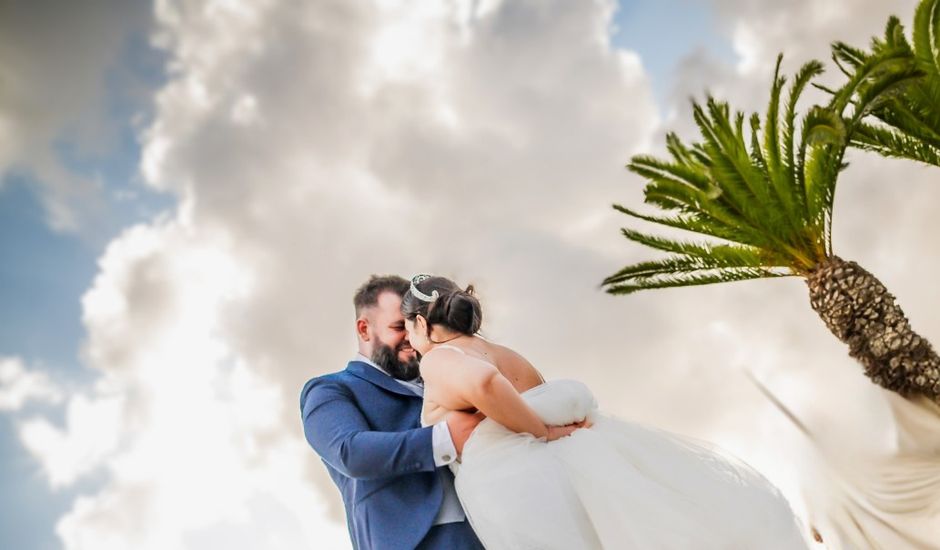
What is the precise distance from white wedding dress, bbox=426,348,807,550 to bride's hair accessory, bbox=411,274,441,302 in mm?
707

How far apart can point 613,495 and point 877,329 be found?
34.3 feet

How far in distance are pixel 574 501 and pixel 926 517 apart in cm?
1226

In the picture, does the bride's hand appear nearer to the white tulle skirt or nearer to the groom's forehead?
the white tulle skirt

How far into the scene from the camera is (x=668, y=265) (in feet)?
40.9

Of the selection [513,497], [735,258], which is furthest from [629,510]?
[735,258]

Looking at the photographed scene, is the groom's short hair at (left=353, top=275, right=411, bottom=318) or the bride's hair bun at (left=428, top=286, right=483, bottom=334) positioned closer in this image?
the bride's hair bun at (left=428, top=286, right=483, bottom=334)

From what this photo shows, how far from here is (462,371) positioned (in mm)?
3311

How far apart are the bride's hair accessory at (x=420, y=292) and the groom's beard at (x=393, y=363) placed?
0.49m

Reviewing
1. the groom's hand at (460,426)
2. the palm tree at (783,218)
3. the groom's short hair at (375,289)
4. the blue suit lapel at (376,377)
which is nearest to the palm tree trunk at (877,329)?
the palm tree at (783,218)

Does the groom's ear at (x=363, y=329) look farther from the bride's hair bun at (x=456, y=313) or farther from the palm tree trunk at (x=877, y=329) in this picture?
the palm tree trunk at (x=877, y=329)

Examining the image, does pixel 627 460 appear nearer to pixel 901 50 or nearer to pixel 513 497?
pixel 513 497

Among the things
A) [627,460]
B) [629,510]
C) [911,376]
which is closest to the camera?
[629,510]

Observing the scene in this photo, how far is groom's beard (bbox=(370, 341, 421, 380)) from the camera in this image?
4.18m

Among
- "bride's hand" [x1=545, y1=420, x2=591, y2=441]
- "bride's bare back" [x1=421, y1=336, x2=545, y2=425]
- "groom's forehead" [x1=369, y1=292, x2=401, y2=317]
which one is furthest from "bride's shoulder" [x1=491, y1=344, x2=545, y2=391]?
"groom's forehead" [x1=369, y1=292, x2=401, y2=317]
